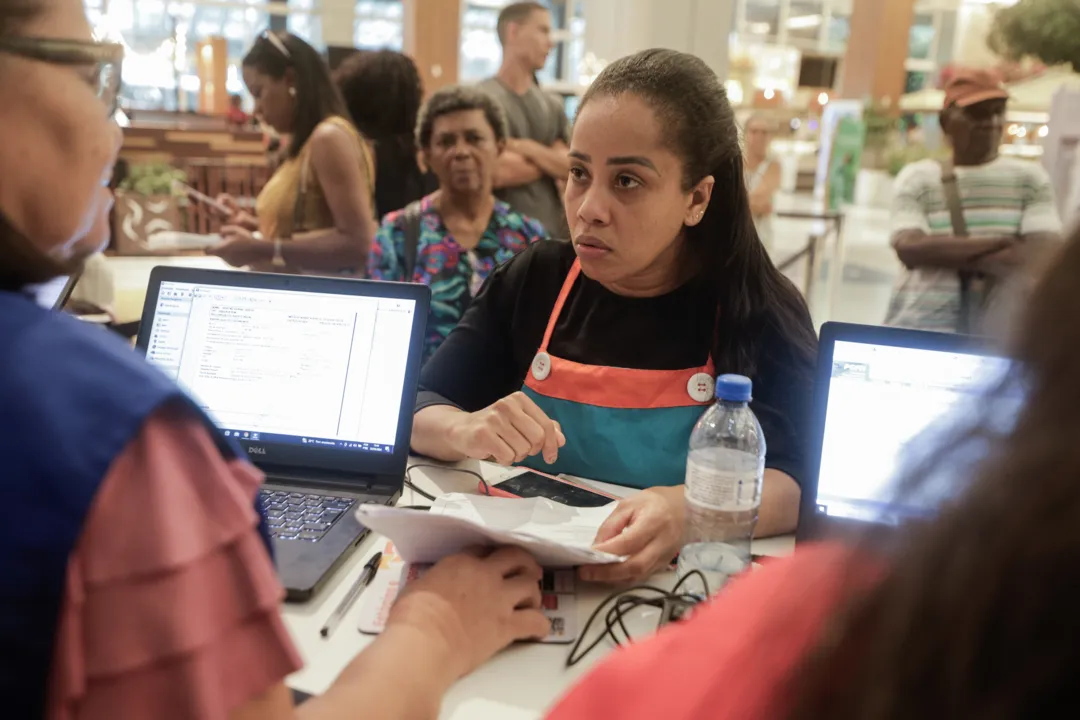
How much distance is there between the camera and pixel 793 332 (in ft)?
5.20

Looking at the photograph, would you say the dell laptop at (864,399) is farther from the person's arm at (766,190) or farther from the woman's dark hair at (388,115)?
the person's arm at (766,190)

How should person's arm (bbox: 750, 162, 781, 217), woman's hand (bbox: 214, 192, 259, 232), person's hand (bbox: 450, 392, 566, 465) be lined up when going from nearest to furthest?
person's hand (bbox: 450, 392, 566, 465) → woman's hand (bbox: 214, 192, 259, 232) → person's arm (bbox: 750, 162, 781, 217)

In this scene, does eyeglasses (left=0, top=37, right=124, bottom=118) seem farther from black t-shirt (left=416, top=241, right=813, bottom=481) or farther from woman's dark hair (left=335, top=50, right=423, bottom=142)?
woman's dark hair (left=335, top=50, right=423, bottom=142)

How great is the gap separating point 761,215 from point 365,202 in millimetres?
2512

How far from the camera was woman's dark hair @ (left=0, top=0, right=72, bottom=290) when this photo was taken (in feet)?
1.87

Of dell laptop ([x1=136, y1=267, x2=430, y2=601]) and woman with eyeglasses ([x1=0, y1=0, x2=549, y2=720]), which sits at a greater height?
woman with eyeglasses ([x1=0, y1=0, x2=549, y2=720])

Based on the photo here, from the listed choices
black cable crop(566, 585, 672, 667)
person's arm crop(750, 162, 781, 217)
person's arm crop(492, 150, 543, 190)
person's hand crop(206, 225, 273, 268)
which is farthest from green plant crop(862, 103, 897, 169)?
black cable crop(566, 585, 672, 667)

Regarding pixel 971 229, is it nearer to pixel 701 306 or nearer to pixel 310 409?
pixel 701 306

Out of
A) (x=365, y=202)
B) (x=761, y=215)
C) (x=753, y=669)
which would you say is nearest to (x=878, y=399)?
(x=753, y=669)

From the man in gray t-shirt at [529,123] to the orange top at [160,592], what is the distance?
9.48ft

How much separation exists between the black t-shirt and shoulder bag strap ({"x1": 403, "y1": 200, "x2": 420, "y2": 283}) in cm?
93

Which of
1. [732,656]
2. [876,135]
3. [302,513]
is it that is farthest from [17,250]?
[876,135]

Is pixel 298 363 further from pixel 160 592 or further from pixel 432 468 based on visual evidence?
pixel 160 592

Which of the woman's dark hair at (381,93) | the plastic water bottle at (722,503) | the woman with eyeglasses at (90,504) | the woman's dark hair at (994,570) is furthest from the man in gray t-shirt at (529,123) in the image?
the woman's dark hair at (994,570)
